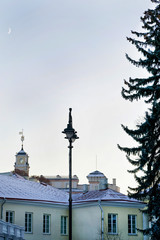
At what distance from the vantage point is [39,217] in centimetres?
3195

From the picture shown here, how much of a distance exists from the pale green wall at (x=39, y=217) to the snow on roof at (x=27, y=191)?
619 millimetres

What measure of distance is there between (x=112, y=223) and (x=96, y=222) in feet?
3.63

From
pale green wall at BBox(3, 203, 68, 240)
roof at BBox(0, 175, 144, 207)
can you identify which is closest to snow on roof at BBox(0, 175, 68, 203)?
roof at BBox(0, 175, 144, 207)

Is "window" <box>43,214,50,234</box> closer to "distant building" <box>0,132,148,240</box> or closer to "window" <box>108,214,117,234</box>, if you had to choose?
"distant building" <box>0,132,148,240</box>

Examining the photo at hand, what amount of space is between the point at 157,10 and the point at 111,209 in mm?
16478

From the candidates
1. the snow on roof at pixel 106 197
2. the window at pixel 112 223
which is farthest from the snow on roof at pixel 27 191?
the window at pixel 112 223

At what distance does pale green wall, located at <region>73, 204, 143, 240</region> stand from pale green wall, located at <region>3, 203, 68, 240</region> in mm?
1377

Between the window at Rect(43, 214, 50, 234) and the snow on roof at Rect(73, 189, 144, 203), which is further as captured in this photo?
the window at Rect(43, 214, 50, 234)

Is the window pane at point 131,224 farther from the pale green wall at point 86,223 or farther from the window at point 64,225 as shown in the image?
the window at point 64,225

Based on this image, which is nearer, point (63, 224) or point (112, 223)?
point (112, 223)

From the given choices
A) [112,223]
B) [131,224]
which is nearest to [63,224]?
[112,223]

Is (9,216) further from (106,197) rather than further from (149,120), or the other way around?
(149,120)

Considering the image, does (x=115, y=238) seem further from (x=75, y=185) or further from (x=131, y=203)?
(x=75, y=185)

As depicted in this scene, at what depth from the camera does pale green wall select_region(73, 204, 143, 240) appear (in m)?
31.4
